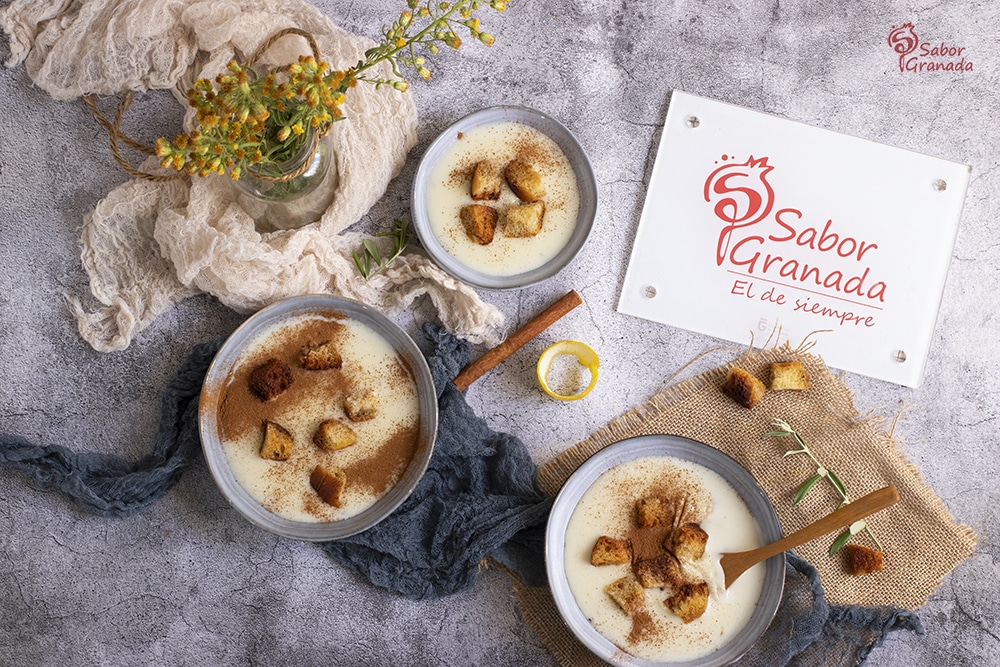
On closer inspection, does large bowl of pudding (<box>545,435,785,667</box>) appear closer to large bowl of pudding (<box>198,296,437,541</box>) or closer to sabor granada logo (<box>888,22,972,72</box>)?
large bowl of pudding (<box>198,296,437,541</box>)

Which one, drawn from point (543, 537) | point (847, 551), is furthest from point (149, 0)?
point (847, 551)

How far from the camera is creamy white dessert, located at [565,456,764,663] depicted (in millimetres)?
1821

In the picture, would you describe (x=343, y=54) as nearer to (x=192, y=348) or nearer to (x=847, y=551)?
(x=192, y=348)

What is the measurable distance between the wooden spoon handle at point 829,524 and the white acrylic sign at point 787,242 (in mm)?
430

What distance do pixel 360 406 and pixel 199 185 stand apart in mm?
679

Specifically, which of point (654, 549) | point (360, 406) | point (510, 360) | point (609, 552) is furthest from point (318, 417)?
point (654, 549)

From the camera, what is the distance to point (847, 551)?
1.95m

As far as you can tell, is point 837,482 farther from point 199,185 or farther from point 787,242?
point 199,185

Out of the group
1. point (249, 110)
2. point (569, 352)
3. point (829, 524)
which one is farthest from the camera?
point (569, 352)

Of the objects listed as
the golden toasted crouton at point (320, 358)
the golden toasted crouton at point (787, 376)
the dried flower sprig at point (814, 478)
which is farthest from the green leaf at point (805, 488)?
the golden toasted crouton at point (320, 358)

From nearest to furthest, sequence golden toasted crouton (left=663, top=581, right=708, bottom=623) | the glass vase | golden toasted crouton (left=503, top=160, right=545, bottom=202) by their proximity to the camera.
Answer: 1. the glass vase
2. golden toasted crouton (left=663, top=581, right=708, bottom=623)
3. golden toasted crouton (left=503, top=160, right=545, bottom=202)

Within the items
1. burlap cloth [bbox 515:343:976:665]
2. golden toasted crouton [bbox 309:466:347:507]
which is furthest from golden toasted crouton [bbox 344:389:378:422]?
burlap cloth [bbox 515:343:976:665]

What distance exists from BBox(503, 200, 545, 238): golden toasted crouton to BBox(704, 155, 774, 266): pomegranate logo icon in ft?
1.57

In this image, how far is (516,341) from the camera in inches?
76.8
